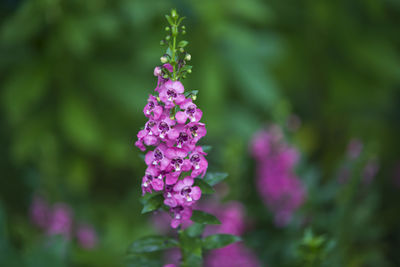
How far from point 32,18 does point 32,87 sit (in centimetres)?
45

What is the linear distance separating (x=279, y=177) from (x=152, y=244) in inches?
55.0

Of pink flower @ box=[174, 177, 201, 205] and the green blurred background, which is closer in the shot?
pink flower @ box=[174, 177, 201, 205]

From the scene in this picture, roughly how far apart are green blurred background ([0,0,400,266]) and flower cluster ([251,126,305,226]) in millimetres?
86

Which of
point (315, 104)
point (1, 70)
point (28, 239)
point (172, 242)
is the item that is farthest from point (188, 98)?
point (315, 104)

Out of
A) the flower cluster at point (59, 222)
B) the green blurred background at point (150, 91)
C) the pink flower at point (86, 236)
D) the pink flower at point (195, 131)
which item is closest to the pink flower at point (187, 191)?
the pink flower at point (195, 131)

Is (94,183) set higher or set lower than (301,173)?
higher

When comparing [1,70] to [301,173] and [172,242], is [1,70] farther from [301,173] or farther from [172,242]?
[172,242]

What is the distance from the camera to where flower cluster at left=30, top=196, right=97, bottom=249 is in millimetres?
2643

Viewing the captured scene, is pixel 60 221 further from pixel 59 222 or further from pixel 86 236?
pixel 86 236

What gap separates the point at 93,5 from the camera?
Result: 3.08 meters

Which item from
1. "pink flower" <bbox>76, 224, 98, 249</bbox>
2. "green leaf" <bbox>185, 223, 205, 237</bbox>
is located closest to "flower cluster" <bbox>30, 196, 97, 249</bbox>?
"pink flower" <bbox>76, 224, 98, 249</bbox>

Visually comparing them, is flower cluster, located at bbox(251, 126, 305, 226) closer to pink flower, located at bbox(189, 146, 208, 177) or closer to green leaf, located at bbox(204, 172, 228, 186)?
green leaf, located at bbox(204, 172, 228, 186)

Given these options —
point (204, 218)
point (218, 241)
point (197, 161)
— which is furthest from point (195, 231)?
point (197, 161)

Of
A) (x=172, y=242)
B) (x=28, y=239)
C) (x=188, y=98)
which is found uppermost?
(x=28, y=239)
